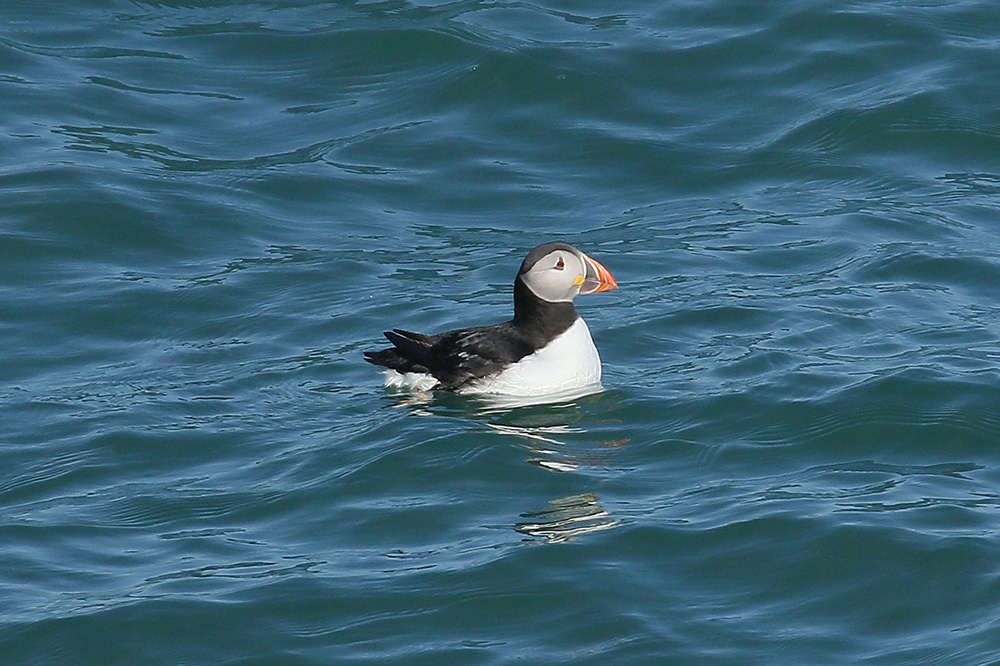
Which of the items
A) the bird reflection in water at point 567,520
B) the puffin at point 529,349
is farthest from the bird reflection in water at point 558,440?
the puffin at point 529,349

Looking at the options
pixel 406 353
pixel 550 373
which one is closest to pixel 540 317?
pixel 550 373

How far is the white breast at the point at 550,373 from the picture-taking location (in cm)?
951

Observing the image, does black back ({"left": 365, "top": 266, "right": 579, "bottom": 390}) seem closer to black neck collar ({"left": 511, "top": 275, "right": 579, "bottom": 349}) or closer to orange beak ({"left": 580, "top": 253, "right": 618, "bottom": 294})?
black neck collar ({"left": 511, "top": 275, "right": 579, "bottom": 349})

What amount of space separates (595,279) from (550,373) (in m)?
0.63

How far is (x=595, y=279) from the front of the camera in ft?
31.8

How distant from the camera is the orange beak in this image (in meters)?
9.69

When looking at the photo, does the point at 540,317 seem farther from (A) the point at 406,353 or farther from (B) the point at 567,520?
(B) the point at 567,520

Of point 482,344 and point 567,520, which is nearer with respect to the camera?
point 567,520

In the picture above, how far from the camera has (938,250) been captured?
38.2ft

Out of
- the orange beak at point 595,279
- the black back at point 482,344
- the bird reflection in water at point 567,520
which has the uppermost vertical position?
the orange beak at point 595,279

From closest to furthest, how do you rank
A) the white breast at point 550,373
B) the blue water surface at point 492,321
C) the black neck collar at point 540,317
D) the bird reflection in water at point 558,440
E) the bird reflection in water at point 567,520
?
the blue water surface at point 492,321 → the bird reflection in water at point 567,520 → the bird reflection in water at point 558,440 → the white breast at point 550,373 → the black neck collar at point 540,317

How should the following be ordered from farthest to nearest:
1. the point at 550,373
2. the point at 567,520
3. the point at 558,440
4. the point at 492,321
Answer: the point at 492,321 < the point at 550,373 < the point at 558,440 < the point at 567,520

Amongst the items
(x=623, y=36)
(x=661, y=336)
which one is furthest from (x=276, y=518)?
(x=623, y=36)

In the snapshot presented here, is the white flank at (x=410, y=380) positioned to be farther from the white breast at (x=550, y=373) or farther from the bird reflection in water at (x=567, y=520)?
the bird reflection in water at (x=567, y=520)
